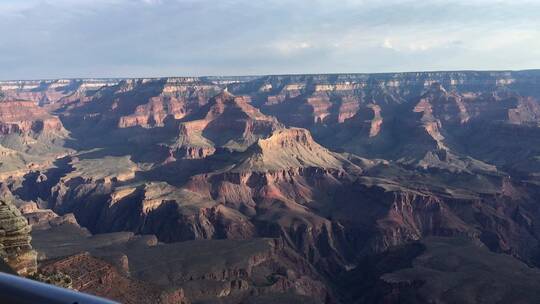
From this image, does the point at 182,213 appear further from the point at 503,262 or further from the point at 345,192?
the point at 503,262

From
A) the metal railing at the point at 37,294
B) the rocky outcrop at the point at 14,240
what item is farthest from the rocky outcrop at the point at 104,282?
the metal railing at the point at 37,294

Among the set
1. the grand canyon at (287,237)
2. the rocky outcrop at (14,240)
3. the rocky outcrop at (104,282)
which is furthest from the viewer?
the grand canyon at (287,237)

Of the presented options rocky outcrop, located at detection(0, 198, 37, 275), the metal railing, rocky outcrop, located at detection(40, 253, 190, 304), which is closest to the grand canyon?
rocky outcrop, located at detection(0, 198, 37, 275)

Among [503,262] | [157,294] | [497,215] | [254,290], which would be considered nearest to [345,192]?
[497,215]

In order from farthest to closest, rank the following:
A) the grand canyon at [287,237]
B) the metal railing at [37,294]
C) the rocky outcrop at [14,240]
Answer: the grand canyon at [287,237] < the rocky outcrop at [14,240] < the metal railing at [37,294]

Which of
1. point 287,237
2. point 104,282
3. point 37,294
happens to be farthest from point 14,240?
point 287,237

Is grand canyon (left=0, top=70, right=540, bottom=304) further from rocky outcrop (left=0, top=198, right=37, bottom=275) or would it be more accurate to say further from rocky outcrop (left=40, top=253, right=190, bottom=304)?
rocky outcrop (left=40, top=253, right=190, bottom=304)

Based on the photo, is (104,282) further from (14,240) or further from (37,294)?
(37,294)

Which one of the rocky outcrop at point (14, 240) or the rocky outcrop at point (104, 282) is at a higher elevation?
the rocky outcrop at point (14, 240)

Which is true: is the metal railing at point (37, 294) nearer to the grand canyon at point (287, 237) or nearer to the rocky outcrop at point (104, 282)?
the grand canyon at point (287, 237)
